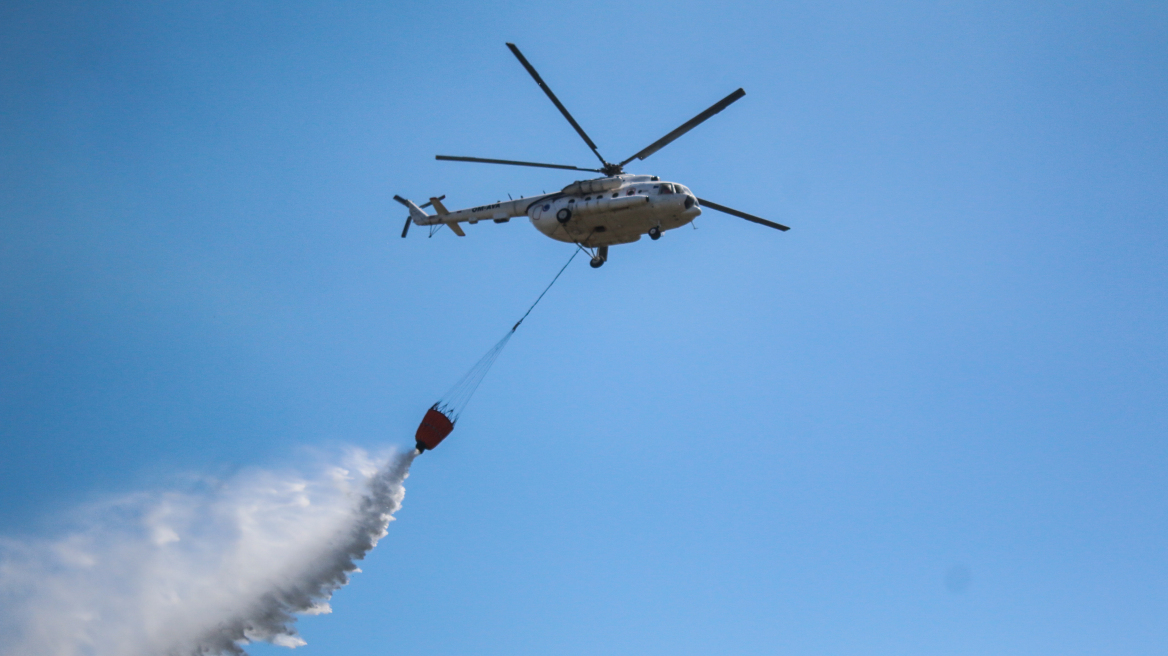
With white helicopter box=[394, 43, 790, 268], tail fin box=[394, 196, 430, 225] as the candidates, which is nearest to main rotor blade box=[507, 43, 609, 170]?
white helicopter box=[394, 43, 790, 268]

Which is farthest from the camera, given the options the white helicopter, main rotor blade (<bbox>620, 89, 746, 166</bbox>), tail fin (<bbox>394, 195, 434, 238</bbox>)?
tail fin (<bbox>394, 195, 434, 238</bbox>)

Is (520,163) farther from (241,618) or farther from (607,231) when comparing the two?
(241,618)

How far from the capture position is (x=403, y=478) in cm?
3722

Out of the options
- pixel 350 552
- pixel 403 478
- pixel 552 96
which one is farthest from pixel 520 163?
pixel 350 552

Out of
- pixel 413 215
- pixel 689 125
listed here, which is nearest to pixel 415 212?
pixel 413 215

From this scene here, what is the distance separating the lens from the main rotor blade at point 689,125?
93.9 ft

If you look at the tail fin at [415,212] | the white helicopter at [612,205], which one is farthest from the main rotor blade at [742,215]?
the tail fin at [415,212]

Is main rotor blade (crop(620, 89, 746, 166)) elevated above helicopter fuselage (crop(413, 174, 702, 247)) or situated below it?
above

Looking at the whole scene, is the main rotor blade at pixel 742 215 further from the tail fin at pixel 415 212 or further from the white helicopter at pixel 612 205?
the tail fin at pixel 415 212

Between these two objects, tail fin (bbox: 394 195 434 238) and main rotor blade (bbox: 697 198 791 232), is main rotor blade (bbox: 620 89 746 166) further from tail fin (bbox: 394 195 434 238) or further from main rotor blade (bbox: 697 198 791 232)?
tail fin (bbox: 394 195 434 238)

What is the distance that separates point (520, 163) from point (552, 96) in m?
2.47

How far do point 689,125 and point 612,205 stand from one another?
3.72 meters

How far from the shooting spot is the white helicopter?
3106 cm

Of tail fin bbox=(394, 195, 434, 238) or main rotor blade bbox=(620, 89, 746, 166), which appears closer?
main rotor blade bbox=(620, 89, 746, 166)
